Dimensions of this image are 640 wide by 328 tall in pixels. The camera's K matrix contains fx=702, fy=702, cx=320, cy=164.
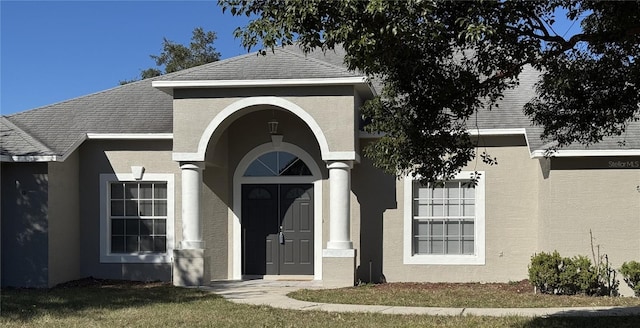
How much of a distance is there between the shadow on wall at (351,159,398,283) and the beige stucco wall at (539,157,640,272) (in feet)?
11.7

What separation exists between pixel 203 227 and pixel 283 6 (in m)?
9.80

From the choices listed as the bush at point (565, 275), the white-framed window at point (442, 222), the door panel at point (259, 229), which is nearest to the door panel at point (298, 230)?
the door panel at point (259, 229)

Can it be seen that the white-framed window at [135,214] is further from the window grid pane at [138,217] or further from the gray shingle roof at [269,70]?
the gray shingle roof at [269,70]

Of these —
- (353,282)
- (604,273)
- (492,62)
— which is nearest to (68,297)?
(353,282)

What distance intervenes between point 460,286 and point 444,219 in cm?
170

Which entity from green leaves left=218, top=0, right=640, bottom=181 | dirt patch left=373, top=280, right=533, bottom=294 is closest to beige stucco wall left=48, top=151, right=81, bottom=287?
dirt patch left=373, top=280, right=533, bottom=294

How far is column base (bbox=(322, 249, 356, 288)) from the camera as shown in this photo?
48.4 ft

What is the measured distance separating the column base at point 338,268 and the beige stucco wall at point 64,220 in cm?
602

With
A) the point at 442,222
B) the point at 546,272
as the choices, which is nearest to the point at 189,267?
the point at 442,222

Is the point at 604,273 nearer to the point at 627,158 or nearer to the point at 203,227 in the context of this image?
the point at 627,158

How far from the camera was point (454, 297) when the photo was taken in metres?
13.2

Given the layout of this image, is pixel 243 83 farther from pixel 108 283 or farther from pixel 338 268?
pixel 108 283

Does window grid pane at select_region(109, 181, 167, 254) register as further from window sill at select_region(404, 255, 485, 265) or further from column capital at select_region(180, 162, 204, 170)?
window sill at select_region(404, 255, 485, 265)

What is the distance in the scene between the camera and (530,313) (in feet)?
36.8
